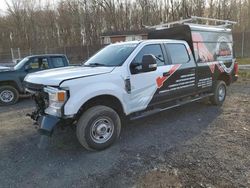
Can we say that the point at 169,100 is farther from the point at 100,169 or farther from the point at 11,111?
the point at 11,111

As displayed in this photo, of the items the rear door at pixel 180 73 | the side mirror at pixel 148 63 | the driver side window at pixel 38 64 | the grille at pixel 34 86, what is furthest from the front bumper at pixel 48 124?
the driver side window at pixel 38 64

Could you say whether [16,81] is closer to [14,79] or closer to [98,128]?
[14,79]

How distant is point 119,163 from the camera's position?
3826mm

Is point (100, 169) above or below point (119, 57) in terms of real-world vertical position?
below

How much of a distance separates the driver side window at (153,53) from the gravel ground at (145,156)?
147 centimetres

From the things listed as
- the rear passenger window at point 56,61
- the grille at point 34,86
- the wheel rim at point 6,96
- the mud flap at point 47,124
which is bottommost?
the wheel rim at point 6,96

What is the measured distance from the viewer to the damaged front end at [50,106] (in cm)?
376

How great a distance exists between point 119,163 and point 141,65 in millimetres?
1848

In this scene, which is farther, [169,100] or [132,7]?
[132,7]

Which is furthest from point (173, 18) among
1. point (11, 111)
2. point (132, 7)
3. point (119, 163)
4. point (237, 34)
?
point (119, 163)

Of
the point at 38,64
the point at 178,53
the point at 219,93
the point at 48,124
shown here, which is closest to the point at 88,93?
the point at 48,124

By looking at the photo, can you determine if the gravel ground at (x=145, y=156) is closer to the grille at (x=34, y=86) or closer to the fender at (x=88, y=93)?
the fender at (x=88, y=93)

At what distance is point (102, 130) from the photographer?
430 centimetres

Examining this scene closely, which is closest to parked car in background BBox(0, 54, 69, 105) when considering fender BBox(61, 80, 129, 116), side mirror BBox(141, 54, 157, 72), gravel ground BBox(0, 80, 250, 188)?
gravel ground BBox(0, 80, 250, 188)
